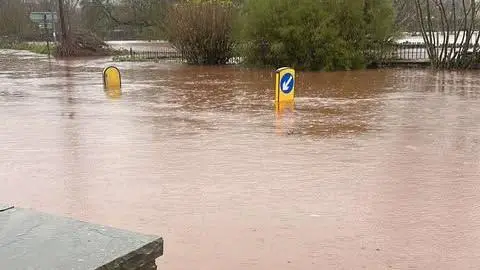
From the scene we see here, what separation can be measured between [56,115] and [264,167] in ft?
19.9

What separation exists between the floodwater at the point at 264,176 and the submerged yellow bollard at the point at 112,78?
308 centimetres

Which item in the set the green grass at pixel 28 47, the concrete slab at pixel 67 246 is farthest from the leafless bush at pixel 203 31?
the concrete slab at pixel 67 246

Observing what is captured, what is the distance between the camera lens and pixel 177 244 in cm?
439

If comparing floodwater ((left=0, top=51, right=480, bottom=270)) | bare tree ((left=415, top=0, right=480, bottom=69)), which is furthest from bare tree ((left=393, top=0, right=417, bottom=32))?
floodwater ((left=0, top=51, right=480, bottom=270))

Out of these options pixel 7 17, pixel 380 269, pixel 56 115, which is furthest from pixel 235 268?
pixel 7 17

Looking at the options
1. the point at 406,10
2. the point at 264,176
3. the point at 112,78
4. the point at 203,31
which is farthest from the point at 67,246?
the point at 406,10

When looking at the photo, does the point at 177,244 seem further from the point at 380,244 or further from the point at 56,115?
the point at 56,115

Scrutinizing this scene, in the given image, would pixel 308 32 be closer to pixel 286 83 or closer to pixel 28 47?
pixel 286 83

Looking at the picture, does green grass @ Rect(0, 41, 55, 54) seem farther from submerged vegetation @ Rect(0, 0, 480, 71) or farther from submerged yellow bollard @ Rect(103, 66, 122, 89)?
submerged yellow bollard @ Rect(103, 66, 122, 89)

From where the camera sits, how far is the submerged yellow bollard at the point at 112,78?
16.2 meters

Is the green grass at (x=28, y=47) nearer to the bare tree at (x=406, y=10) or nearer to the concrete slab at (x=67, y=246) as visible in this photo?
the bare tree at (x=406, y=10)

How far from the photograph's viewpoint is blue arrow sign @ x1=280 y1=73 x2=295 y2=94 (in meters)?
12.2

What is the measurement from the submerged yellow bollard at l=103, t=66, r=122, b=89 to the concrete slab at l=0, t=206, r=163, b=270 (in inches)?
A: 563

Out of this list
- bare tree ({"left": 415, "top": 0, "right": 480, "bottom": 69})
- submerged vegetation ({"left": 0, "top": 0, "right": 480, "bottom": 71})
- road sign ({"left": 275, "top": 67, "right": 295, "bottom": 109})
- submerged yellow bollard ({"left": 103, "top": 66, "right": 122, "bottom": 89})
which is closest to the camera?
road sign ({"left": 275, "top": 67, "right": 295, "bottom": 109})
